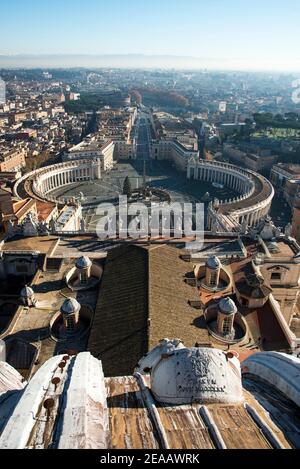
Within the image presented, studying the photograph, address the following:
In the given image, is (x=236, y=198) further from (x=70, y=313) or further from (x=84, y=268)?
(x=70, y=313)

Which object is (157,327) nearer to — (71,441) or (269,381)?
(269,381)

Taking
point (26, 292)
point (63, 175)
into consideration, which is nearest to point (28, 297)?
point (26, 292)

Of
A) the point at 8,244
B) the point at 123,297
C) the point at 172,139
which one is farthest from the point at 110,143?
the point at 123,297

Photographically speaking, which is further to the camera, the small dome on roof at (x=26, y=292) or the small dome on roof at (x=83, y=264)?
the small dome on roof at (x=83, y=264)

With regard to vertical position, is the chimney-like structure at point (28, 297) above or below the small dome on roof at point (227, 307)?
below

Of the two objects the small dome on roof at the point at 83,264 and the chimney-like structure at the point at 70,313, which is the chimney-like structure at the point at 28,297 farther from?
the small dome on roof at the point at 83,264

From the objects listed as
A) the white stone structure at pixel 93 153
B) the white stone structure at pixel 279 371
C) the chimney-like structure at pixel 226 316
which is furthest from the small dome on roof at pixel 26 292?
the white stone structure at pixel 93 153

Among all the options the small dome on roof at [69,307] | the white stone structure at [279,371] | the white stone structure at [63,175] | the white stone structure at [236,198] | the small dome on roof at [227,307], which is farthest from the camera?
the white stone structure at [63,175]
